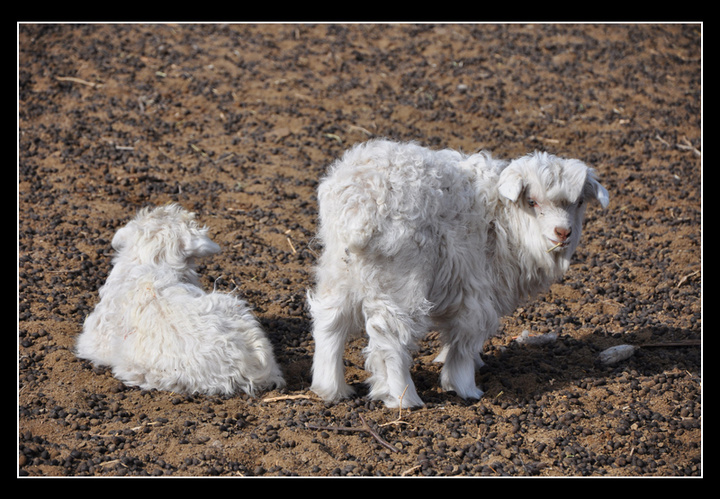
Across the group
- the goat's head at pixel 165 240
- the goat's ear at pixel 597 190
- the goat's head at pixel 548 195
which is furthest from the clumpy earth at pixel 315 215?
the goat's ear at pixel 597 190

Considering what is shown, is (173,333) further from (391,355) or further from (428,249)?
(428,249)

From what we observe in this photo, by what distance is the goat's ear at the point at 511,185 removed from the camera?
6043 mm

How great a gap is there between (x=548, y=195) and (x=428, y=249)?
44.7 inches

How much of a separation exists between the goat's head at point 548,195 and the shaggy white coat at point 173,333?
242 cm

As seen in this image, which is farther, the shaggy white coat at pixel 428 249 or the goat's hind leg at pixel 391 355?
the goat's hind leg at pixel 391 355

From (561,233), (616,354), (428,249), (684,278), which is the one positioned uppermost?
(561,233)

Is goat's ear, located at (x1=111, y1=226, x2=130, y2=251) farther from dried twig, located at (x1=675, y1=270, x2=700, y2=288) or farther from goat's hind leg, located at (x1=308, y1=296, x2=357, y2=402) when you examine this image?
dried twig, located at (x1=675, y1=270, x2=700, y2=288)

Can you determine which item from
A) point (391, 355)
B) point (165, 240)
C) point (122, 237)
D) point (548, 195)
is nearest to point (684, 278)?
point (548, 195)

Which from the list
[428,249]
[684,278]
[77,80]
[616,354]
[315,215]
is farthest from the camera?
[77,80]

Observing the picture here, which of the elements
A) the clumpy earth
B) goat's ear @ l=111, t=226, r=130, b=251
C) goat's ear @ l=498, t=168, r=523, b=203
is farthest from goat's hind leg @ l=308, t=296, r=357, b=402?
goat's ear @ l=111, t=226, r=130, b=251

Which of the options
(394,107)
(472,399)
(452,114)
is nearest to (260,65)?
(394,107)

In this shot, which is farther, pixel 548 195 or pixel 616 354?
pixel 616 354

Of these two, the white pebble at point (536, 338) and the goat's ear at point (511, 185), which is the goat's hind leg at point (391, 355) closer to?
the goat's ear at point (511, 185)

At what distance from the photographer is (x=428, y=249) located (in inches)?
230
